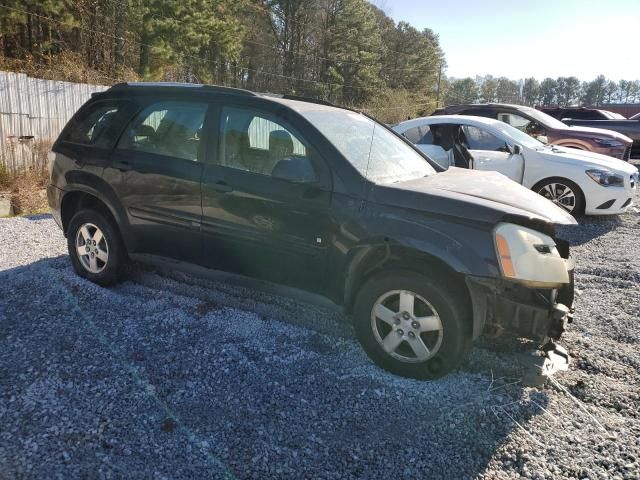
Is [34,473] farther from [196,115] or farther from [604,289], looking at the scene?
[604,289]

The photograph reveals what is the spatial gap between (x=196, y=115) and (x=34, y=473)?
2.78 metres

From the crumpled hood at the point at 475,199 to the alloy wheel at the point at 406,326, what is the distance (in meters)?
0.61

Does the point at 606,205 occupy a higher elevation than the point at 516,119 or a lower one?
lower

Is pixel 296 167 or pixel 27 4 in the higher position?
pixel 27 4

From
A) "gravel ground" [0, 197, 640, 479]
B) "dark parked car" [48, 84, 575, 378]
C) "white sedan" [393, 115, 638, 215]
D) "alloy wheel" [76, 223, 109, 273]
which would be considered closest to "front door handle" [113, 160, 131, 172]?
"dark parked car" [48, 84, 575, 378]

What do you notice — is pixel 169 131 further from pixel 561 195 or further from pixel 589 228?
pixel 589 228

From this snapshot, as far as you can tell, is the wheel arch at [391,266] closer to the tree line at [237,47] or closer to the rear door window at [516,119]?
the rear door window at [516,119]

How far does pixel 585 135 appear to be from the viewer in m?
10.3

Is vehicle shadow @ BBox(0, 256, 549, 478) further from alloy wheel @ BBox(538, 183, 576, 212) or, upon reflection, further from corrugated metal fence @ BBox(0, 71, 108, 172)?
corrugated metal fence @ BBox(0, 71, 108, 172)

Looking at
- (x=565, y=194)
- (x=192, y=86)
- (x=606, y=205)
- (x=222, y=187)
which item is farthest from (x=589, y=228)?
(x=192, y=86)

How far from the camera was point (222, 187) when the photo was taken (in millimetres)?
3848

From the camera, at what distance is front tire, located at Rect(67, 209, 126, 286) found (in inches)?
179

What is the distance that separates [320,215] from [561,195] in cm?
577

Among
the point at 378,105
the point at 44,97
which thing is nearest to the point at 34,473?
the point at 44,97
